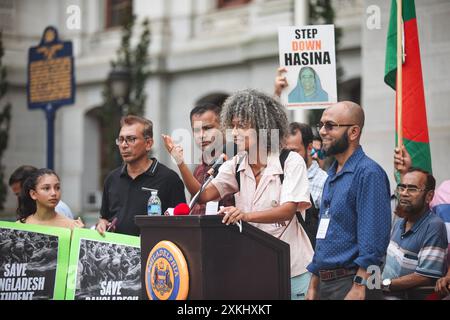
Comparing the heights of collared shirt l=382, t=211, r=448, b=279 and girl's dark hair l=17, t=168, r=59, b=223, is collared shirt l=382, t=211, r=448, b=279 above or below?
below

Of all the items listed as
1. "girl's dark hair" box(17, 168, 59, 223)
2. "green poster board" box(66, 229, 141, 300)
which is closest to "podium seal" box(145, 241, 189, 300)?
"green poster board" box(66, 229, 141, 300)

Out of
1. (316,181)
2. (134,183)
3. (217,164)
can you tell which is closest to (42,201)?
(134,183)

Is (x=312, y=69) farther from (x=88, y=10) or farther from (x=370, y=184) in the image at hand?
(x=88, y=10)

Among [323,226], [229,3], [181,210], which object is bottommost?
[323,226]

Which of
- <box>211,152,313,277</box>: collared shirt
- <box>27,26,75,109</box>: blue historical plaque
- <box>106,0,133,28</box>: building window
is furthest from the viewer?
<box>106,0,133,28</box>: building window

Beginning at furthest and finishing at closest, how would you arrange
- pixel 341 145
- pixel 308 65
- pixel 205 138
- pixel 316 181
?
pixel 308 65, pixel 316 181, pixel 205 138, pixel 341 145

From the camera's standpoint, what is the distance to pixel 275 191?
17.4 feet

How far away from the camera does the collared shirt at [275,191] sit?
5.23 meters

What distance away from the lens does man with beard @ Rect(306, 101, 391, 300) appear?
4895 mm

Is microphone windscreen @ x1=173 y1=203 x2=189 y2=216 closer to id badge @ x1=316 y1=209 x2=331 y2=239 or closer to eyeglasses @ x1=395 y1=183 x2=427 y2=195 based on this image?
id badge @ x1=316 y1=209 x2=331 y2=239

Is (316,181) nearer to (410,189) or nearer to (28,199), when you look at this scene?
(410,189)

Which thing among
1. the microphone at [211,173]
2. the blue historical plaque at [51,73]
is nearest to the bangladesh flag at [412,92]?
the microphone at [211,173]

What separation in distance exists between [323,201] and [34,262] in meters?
2.44

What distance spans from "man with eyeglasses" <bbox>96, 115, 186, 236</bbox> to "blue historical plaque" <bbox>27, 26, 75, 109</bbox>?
24.5ft
